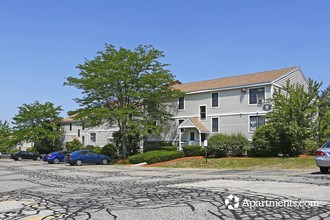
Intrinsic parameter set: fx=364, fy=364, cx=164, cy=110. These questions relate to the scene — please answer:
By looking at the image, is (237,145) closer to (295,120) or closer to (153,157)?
(295,120)

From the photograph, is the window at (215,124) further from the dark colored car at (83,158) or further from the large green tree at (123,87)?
the dark colored car at (83,158)

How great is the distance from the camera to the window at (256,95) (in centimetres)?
3356

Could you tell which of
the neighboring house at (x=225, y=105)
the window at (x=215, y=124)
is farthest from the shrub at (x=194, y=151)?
the window at (x=215, y=124)

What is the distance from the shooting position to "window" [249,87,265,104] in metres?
33.6

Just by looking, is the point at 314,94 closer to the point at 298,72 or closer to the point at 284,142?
the point at 284,142

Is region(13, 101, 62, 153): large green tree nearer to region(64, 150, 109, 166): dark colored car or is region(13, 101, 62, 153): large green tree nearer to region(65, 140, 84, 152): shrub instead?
region(65, 140, 84, 152): shrub

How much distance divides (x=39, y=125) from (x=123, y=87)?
90.8 feet

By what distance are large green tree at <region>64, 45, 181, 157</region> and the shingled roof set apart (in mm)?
3432

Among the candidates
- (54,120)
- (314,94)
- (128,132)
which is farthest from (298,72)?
(54,120)

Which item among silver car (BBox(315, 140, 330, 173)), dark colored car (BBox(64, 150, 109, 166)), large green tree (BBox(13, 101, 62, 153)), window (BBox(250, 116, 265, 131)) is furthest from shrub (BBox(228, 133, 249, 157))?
large green tree (BBox(13, 101, 62, 153))

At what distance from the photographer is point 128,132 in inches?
1420

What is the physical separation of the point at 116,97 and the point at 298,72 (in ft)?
61.1

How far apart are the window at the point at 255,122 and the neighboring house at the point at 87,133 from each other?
2030cm

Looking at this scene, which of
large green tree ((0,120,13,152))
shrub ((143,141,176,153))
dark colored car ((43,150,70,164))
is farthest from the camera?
large green tree ((0,120,13,152))
